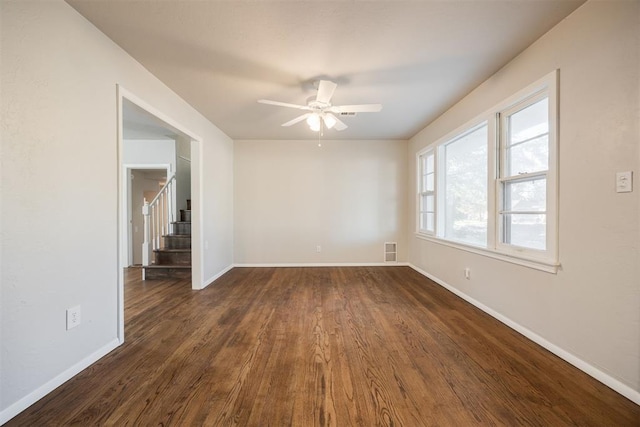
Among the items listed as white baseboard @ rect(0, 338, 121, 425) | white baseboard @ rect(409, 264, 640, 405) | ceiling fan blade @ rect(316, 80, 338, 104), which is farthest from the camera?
ceiling fan blade @ rect(316, 80, 338, 104)

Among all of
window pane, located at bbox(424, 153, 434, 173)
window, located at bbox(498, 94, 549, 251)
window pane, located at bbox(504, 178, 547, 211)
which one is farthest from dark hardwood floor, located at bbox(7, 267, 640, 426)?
window pane, located at bbox(424, 153, 434, 173)

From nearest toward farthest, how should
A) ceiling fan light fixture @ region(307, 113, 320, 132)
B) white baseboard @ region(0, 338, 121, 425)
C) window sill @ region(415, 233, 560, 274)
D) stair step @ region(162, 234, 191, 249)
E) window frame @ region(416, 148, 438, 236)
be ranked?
white baseboard @ region(0, 338, 121, 425), window sill @ region(415, 233, 560, 274), ceiling fan light fixture @ region(307, 113, 320, 132), window frame @ region(416, 148, 438, 236), stair step @ region(162, 234, 191, 249)

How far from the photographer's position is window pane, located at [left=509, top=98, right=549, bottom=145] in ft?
7.25

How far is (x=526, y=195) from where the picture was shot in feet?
7.93

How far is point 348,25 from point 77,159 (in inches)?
83.9

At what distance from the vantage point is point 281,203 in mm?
5199

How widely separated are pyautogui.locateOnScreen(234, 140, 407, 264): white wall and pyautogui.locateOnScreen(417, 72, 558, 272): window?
1362mm

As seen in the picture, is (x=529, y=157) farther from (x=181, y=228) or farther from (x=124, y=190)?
(x=181, y=228)

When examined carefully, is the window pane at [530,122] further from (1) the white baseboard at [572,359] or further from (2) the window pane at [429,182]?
(2) the window pane at [429,182]

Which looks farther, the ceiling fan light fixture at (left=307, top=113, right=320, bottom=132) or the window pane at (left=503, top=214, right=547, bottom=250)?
the ceiling fan light fixture at (left=307, top=113, right=320, bottom=132)

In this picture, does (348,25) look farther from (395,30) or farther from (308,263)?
(308,263)

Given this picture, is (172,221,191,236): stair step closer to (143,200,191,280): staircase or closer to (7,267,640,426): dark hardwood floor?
(143,200,191,280): staircase

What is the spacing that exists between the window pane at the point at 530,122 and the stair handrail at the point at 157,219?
5.25m

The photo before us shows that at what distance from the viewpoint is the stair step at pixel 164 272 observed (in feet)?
14.3
